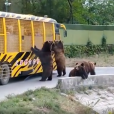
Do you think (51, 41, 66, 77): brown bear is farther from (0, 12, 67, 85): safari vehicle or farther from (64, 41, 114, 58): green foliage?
(64, 41, 114, 58): green foliage

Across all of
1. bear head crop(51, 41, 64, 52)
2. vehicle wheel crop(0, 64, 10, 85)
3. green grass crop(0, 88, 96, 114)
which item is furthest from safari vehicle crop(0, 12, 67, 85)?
green grass crop(0, 88, 96, 114)

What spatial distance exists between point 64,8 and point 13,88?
73.2 ft

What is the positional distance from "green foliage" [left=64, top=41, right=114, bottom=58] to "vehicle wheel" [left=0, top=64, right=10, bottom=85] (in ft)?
50.2

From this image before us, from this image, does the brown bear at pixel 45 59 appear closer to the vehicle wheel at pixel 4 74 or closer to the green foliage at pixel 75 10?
the vehicle wheel at pixel 4 74

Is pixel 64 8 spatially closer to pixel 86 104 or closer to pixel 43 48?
pixel 43 48

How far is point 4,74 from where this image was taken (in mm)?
16906

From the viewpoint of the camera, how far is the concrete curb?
15.5 meters

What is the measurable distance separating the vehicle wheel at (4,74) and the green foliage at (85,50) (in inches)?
602

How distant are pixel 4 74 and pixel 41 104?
15.0 feet

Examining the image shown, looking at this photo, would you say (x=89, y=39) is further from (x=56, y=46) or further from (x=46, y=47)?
(x=46, y=47)

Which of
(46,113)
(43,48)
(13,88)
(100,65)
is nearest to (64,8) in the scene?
(100,65)

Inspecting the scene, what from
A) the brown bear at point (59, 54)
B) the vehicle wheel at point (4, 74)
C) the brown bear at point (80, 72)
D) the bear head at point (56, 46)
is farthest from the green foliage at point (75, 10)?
the vehicle wheel at point (4, 74)

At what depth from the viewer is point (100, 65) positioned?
27391 millimetres

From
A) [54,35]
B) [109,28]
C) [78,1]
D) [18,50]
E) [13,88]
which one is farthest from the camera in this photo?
[78,1]
